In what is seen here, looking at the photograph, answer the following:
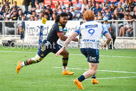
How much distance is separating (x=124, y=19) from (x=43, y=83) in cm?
1582

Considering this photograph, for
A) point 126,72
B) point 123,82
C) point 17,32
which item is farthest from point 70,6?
point 123,82

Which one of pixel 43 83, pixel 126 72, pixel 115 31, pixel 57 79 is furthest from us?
pixel 115 31

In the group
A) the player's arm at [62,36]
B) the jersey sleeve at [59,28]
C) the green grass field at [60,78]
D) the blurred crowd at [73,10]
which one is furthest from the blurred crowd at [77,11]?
the player's arm at [62,36]

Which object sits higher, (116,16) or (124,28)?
(116,16)

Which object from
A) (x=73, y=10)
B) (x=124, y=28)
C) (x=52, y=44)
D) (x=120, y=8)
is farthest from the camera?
(x=73, y=10)

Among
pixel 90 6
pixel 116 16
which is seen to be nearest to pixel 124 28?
pixel 116 16

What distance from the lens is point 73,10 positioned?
94.8 feet

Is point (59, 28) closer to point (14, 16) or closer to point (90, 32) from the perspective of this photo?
point (90, 32)

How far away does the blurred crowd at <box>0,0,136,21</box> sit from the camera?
2683cm

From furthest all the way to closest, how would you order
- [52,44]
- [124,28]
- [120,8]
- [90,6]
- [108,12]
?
[90,6]
[108,12]
[120,8]
[124,28]
[52,44]

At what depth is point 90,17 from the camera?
1051 centimetres

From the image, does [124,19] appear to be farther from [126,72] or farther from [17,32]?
[126,72]

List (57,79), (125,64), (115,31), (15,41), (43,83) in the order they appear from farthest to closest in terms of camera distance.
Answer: (15,41), (115,31), (125,64), (57,79), (43,83)

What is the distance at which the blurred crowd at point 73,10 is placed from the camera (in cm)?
2683
